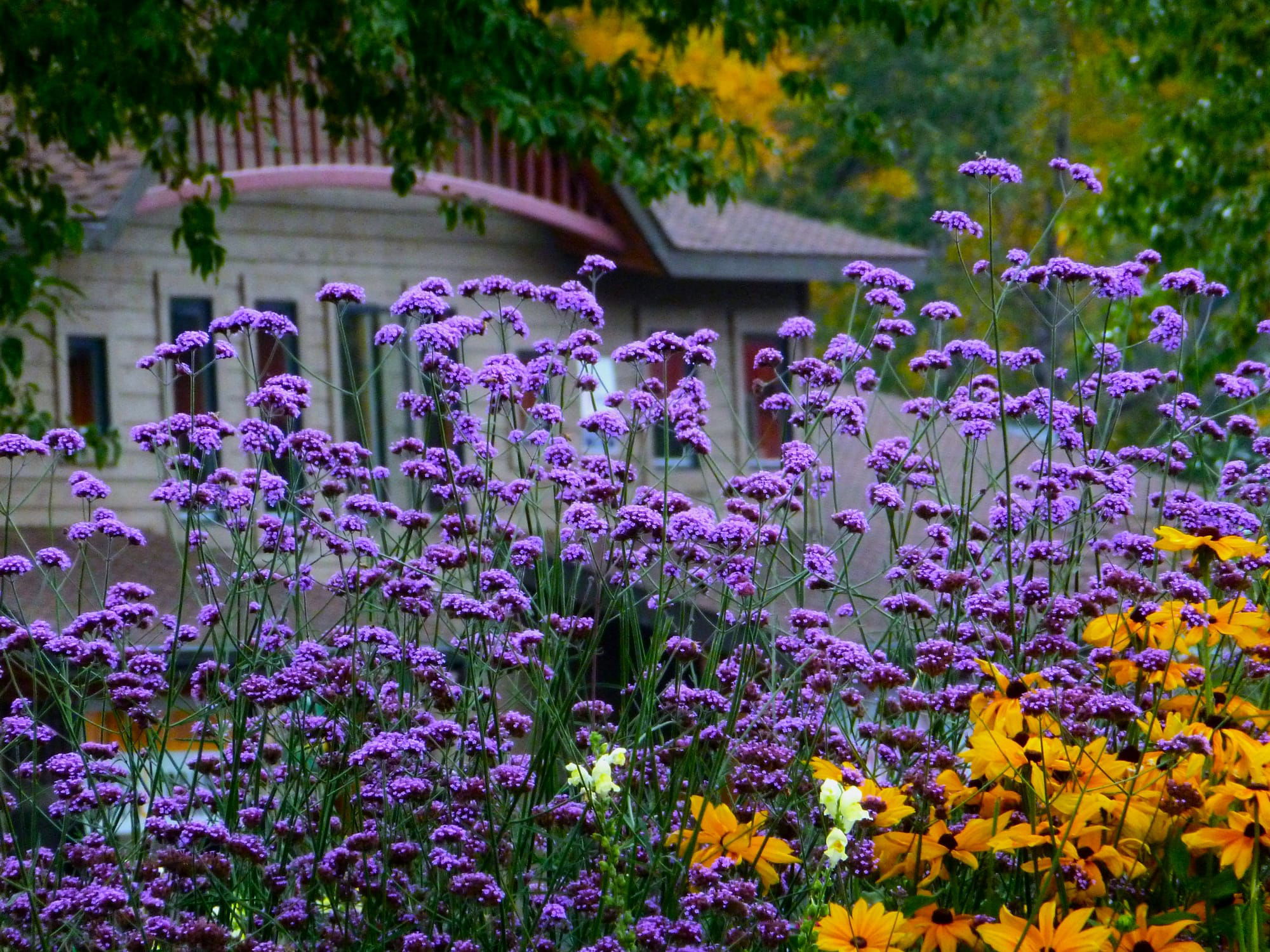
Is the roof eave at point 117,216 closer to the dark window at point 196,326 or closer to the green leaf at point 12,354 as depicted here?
the dark window at point 196,326

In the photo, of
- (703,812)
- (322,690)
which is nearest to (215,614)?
(322,690)

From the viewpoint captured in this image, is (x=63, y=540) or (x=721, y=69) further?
(x=721, y=69)

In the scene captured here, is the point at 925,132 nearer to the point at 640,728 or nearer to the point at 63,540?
the point at 63,540

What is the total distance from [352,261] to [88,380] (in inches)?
106

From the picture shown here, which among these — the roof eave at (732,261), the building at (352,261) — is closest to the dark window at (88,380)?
the building at (352,261)

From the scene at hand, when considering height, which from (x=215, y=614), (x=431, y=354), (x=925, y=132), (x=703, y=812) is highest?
(x=925, y=132)

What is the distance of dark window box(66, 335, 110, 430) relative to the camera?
41.4ft

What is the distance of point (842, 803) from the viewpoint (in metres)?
2.27

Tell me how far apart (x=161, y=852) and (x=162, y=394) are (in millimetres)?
10828

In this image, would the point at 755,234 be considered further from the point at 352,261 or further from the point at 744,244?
the point at 352,261

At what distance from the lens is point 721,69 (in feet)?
→ 73.8

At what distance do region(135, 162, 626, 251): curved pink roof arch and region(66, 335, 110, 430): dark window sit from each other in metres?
1.14

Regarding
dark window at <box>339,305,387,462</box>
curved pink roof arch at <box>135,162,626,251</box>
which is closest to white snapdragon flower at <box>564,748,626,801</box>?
curved pink roof arch at <box>135,162,626,251</box>

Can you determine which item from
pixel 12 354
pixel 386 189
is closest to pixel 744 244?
pixel 386 189
